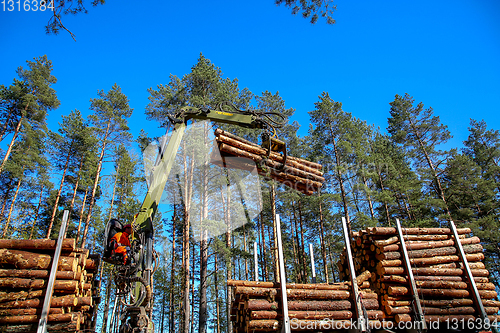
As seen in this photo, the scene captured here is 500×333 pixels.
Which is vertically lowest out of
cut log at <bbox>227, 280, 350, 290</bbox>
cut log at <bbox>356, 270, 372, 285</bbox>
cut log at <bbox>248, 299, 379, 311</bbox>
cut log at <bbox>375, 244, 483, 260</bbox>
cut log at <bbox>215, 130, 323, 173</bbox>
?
cut log at <bbox>248, 299, 379, 311</bbox>

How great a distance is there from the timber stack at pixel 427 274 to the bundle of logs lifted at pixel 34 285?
23.9ft

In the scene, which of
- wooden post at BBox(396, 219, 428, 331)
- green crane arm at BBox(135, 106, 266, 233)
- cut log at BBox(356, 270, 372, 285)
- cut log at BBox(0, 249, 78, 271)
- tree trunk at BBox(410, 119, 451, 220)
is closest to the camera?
cut log at BBox(0, 249, 78, 271)

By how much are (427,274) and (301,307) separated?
3.76 m

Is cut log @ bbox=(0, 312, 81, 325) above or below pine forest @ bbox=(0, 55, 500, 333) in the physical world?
below

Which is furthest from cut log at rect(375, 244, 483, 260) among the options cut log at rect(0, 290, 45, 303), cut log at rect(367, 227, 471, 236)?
cut log at rect(0, 290, 45, 303)

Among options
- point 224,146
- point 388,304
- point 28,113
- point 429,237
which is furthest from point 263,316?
point 28,113

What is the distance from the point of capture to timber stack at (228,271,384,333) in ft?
18.5

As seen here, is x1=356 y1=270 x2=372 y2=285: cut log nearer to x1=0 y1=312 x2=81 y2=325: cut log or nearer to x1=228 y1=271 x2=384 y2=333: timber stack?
x1=228 y1=271 x2=384 y2=333: timber stack

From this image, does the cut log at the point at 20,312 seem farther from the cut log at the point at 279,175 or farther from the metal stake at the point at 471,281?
the metal stake at the point at 471,281

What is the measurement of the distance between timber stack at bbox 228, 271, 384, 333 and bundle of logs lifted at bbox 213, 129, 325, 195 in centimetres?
255

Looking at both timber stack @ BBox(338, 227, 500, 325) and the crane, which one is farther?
timber stack @ BBox(338, 227, 500, 325)

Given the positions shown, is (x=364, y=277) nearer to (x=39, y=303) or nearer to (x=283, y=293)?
(x=283, y=293)

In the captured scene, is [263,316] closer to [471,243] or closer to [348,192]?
[471,243]

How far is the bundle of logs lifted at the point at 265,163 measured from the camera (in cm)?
719
